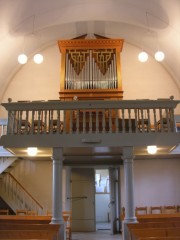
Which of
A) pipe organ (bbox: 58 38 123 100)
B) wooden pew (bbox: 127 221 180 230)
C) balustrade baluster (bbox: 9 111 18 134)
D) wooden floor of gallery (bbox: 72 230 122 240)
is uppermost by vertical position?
pipe organ (bbox: 58 38 123 100)

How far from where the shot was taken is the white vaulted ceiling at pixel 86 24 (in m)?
9.20

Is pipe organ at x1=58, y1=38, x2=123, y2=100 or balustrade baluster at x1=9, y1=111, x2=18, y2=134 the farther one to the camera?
pipe organ at x1=58, y1=38, x2=123, y2=100

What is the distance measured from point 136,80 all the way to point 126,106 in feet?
15.5

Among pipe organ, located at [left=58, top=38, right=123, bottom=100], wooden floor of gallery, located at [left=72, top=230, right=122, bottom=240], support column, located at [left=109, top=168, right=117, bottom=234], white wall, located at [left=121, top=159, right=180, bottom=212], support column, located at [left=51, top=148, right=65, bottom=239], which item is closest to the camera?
support column, located at [left=51, top=148, right=65, bottom=239]

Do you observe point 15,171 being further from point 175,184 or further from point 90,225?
point 175,184

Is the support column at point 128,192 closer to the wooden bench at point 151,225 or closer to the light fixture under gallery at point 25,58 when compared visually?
the wooden bench at point 151,225

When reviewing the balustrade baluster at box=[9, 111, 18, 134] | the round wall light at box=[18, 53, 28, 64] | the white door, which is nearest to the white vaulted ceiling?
the round wall light at box=[18, 53, 28, 64]

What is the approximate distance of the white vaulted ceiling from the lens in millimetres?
9203

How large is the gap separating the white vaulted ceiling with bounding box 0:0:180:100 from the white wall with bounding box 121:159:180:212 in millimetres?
3312

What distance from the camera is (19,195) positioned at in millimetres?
11234

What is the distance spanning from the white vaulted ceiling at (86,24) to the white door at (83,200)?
432 centimetres

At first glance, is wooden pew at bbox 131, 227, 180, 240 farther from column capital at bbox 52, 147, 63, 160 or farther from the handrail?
the handrail

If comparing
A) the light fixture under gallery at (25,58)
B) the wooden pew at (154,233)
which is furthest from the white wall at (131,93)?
the wooden pew at (154,233)

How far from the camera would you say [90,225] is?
11.2 m
